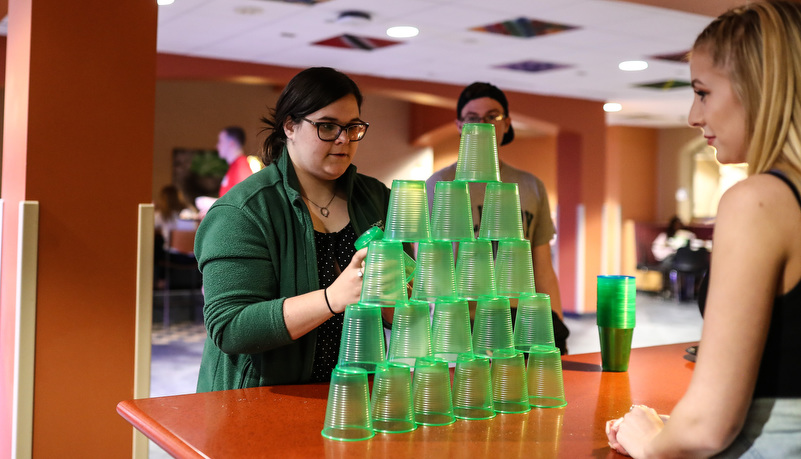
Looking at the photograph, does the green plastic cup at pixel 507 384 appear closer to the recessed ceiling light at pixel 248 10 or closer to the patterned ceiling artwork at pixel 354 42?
the recessed ceiling light at pixel 248 10

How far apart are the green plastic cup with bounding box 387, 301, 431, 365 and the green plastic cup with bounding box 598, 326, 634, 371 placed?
0.75 m

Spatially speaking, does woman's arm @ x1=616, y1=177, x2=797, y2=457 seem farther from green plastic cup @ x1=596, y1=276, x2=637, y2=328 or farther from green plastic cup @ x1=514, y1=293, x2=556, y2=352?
green plastic cup @ x1=596, y1=276, x2=637, y2=328

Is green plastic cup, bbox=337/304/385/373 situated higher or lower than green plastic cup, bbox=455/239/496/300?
lower

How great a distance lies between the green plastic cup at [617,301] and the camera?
1.95 m

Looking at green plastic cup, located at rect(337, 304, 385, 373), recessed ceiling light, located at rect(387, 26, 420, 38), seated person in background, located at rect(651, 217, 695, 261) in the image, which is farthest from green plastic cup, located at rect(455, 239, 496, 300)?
seated person in background, located at rect(651, 217, 695, 261)

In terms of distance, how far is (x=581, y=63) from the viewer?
305 inches

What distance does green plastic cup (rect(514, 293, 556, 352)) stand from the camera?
1.57 m

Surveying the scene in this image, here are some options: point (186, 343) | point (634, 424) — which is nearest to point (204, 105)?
point (186, 343)

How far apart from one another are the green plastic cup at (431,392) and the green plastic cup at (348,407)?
13cm

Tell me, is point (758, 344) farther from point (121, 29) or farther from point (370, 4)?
point (370, 4)

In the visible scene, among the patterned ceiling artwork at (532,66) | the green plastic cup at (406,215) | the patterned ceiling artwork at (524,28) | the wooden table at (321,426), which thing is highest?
the patterned ceiling artwork at (532,66)

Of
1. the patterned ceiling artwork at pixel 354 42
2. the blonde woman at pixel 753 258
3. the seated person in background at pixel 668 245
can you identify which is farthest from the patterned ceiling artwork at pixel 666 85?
the blonde woman at pixel 753 258

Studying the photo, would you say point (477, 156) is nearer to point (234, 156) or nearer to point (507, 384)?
point (507, 384)

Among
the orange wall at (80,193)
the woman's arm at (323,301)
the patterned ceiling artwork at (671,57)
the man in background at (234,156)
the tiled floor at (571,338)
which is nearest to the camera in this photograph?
the woman's arm at (323,301)
